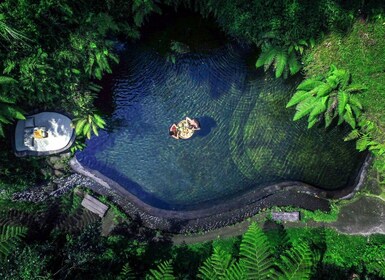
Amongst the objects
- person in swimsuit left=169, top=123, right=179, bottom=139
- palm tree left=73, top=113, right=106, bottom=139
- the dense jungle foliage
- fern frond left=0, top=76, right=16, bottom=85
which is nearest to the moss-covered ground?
the dense jungle foliage

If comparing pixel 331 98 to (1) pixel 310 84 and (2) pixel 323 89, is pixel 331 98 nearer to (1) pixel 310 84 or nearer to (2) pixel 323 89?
(2) pixel 323 89

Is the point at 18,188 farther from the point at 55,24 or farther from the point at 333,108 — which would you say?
the point at 333,108

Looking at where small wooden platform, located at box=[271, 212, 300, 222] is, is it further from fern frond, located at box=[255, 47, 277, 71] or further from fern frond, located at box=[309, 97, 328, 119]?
fern frond, located at box=[255, 47, 277, 71]

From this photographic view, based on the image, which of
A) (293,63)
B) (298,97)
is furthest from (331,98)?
(293,63)

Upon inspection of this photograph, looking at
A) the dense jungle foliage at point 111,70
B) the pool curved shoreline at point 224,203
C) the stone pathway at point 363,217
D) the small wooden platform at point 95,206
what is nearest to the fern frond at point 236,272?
the dense jungle foliage at point 111,70

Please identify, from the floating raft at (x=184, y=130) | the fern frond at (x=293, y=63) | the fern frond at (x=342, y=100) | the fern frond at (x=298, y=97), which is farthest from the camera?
the floating raft at (x=184, y=130)

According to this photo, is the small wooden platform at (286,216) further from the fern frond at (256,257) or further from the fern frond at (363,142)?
the fern frond at (363,142)

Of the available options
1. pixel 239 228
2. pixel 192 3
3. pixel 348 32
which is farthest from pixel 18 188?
pixel 348 32
